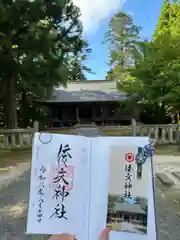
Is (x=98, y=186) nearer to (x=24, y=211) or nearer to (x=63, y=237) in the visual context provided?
(x=63, y=237)

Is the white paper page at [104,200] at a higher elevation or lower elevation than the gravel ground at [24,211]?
higher

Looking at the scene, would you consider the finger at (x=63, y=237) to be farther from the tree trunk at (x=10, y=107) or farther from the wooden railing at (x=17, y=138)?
the tree trunk at (x=10, y=107)

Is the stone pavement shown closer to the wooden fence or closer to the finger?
the finger

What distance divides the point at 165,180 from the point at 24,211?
9.28 ft

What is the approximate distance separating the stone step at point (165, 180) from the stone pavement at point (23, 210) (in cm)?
8

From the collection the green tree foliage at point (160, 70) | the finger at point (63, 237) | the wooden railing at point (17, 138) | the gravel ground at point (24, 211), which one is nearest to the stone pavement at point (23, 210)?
the gravel ground at point (24, 211)

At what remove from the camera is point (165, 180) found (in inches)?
232

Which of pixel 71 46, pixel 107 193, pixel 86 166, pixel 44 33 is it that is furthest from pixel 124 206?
pixel 71 46

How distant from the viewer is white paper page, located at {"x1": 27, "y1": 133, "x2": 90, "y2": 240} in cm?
163

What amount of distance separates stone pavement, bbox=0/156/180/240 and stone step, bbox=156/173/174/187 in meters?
0.08

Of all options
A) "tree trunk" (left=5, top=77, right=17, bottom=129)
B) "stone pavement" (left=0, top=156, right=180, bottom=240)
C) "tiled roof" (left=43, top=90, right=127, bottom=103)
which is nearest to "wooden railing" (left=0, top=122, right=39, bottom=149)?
"tree trunk" (left=5, top=77, right=17, bottom=129)

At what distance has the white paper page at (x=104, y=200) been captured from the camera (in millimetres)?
1578

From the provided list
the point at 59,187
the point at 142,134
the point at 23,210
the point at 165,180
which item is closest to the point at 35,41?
the point at 142,134

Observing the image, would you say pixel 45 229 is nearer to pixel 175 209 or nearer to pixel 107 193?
pixel 107 193
